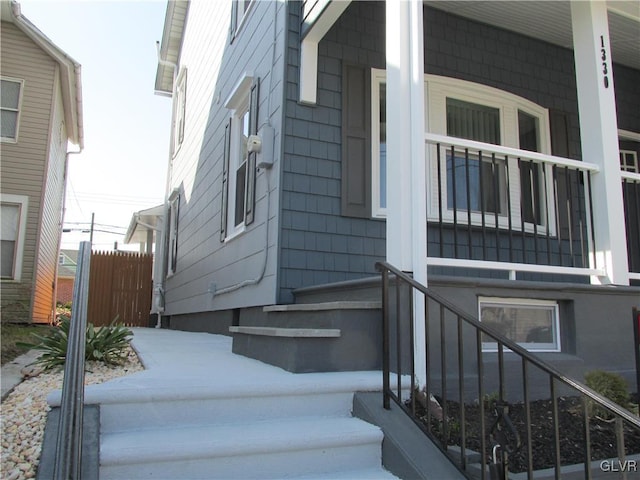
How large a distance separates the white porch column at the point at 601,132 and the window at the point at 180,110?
24.4 ft

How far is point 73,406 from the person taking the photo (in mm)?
1590

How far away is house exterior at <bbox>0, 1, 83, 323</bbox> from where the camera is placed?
9.75 metres

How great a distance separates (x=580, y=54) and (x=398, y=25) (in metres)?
1.54

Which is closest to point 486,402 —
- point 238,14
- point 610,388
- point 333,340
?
point 610,388

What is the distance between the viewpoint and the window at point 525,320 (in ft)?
Answer: 10.4

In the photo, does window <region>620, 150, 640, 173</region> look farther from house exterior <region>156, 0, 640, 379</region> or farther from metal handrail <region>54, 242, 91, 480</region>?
metal handrail <region>54, 242, 91, 480</region>

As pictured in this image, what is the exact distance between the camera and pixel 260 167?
4.54 metres

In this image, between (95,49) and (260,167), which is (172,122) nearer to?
(95,49)

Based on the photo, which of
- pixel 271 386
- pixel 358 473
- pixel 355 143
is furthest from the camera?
pixel 355 143

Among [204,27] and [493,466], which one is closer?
[493,466]

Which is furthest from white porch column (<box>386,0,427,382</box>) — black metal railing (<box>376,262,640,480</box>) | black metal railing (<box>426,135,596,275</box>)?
black metal railing (<box>426,135,596,275</box>)

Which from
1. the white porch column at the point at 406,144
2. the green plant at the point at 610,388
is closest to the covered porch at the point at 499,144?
the white porch column at the point at 406,144

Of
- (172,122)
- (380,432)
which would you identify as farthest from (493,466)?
(172,122)

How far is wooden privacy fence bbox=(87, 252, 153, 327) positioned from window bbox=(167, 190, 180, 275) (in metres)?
2.47
